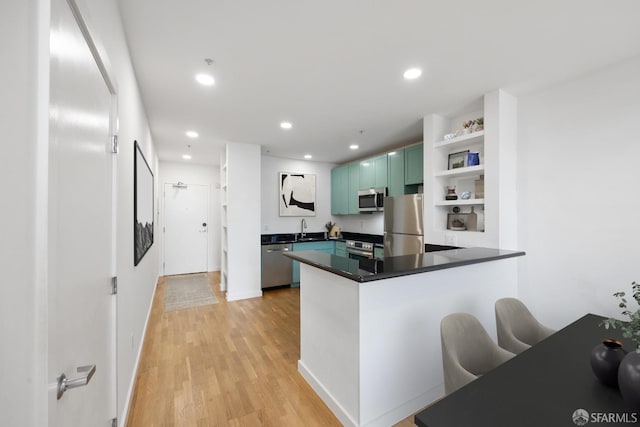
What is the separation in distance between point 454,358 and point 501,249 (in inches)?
68.2

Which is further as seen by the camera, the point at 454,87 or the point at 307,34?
the point at 454,87

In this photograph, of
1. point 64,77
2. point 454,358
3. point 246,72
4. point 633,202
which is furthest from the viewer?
point 246,72

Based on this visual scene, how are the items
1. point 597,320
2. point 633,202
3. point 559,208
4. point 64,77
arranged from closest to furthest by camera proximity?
point 64,77, point 597,320, point 633,202, point 559,208

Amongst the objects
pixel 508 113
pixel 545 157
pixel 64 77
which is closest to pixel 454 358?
pixel 64 77

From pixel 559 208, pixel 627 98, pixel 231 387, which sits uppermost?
pixel 627 98

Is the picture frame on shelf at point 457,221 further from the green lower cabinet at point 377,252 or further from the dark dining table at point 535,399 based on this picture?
the dark dining table at point 535,399

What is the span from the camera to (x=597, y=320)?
1.70 m

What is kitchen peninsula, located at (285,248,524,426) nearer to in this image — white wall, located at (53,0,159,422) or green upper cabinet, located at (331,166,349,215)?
white wall, located at (53,0,159,422)

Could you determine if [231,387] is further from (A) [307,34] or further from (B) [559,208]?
(B) [559,208]

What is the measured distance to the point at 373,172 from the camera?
15.5 feet

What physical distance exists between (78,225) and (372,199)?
4165 mm

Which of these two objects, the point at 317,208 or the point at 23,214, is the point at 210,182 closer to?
the point at 317,208

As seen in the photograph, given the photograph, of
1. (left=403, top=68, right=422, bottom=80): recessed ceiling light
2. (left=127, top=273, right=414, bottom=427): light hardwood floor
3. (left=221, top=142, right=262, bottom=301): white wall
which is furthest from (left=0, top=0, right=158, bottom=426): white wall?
(left=221, top=142, right=262, bottom=301): white wall

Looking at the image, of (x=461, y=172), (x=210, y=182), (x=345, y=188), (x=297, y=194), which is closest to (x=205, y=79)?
(x=461, y=172)
